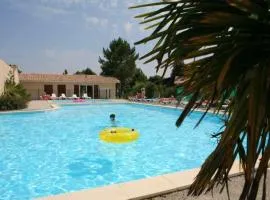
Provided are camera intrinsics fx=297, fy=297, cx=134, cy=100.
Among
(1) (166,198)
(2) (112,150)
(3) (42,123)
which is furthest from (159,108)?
(1) (166,198)

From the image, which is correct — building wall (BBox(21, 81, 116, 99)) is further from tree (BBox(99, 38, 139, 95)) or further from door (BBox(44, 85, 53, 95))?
tree (BBox(99, 38, 139, 95))

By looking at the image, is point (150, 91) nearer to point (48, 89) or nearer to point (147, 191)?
point (48, 89)

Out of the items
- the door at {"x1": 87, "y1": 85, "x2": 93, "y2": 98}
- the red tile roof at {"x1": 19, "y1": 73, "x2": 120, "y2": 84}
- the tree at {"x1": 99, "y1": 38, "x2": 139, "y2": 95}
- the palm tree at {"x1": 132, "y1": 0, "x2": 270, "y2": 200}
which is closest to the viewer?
the palm tree at {"x1": 132, "y1": 0, "x2": 270, "y2": 200}

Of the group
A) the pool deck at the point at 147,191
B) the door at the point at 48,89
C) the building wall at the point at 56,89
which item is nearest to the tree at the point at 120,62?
the building wall at the point at 56,89

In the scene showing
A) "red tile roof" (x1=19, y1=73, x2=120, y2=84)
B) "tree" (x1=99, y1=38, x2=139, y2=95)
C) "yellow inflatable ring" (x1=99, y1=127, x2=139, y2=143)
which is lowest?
"yellow inflatable ring" (x1=99, y1=127, x2=139, y2=143)

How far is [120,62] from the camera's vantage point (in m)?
48.0

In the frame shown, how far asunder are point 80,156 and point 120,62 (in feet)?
129

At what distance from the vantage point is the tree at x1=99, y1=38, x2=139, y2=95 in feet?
153

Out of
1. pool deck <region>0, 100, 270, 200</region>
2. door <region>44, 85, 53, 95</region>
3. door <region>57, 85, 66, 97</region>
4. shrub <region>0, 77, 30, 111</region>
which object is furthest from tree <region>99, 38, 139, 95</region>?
pool deck <region>0, 100, 270, 200</region>

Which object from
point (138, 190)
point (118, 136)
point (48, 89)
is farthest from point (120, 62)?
point (138, 190)

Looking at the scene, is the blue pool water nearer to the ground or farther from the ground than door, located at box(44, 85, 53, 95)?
nearer to the ground

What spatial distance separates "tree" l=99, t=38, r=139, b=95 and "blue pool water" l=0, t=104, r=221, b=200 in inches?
1235

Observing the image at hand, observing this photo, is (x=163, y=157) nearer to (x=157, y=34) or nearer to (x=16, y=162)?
(x=16, y=162)

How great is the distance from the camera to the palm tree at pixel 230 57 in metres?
1.02
